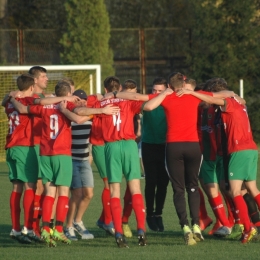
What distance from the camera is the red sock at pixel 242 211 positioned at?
34.1 ft

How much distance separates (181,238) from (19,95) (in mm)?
2660

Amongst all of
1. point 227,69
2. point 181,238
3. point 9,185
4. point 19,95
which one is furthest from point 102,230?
point 227,69

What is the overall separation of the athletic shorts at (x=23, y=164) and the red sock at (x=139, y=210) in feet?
4.66

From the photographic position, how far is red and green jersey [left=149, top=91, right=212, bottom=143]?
34.2 feet

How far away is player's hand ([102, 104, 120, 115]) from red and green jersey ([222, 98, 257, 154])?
1248 mm

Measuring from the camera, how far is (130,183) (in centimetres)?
1045

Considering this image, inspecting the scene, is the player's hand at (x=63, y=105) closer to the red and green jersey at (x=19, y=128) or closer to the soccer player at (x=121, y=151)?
the soccer player at (x=121, y=151)

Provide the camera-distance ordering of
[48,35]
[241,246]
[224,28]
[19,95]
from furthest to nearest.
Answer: [48,35] < [224,28] < [19,95] < [241,246]

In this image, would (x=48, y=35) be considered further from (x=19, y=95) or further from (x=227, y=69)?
(x=19, y=95)

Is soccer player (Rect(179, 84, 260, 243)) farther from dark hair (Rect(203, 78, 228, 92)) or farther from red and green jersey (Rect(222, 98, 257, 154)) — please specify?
dark hair (Rect(203, 78, 228, 92))

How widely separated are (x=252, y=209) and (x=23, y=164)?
2841 millimetres

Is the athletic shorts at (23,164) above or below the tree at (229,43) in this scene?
below

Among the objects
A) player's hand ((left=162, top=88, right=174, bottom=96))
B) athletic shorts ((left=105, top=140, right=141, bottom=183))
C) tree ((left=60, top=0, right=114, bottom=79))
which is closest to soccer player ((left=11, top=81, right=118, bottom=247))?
athletic shorts ((left=105, top=140, right=141, bottom=183))

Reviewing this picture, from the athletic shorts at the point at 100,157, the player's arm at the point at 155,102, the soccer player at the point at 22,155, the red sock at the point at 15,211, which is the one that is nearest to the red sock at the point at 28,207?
the soccer player at the point at 22,155
